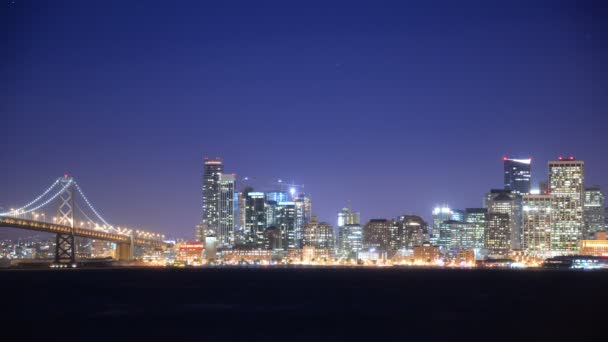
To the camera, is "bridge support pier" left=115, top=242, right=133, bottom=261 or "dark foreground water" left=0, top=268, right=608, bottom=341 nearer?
"dark foreground water" left=0, top=268, right=608, bottom=341

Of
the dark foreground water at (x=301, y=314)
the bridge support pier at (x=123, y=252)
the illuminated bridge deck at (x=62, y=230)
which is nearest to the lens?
the dark foreground water at (x=301, y=314)

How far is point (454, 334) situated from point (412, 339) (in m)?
3.22

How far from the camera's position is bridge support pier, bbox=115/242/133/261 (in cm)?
17738

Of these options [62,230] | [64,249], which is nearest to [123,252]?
[64,249]

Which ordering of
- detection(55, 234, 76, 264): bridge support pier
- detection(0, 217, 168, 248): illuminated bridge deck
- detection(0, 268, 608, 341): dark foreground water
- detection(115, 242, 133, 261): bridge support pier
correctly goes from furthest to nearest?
detection(115, 242, 133, 261): bridge support pier → detection(55, 234, 76, 264): bridge support pier → detection(0, 217, 168, 248): illuminated bridge deck → detection(0, 268, 608, 341): dark foreground water

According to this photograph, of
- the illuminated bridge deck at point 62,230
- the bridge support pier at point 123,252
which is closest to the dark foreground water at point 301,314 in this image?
the illuminated bridge deck at point 62,230

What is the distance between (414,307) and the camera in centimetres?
7575

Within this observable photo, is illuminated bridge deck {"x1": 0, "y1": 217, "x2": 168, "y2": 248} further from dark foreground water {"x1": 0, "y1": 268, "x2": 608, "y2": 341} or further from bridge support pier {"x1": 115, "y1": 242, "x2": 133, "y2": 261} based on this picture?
dark foreground water {"x1": 0, "y1": 268, "x2": 608, "y2": 341}

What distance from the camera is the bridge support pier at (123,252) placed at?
582 ft

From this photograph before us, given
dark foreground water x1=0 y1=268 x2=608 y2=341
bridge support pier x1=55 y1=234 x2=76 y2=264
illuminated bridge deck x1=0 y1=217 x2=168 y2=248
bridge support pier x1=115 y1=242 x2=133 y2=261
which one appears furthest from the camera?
bridge support pier x1=115 y1=242 x2=133 y2=261

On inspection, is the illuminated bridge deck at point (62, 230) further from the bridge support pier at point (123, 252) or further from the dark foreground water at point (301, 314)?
the dark foreground water at point (301, 314)

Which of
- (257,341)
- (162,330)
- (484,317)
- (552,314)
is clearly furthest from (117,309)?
(552,314)

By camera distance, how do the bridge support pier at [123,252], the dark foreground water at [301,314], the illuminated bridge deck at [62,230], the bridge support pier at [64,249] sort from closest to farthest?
the dark foreground water at [301,314] < the illuminated bridge deck at [62,230] < the bridge support pier at [64,249] < the bridge support pier at [123,252]

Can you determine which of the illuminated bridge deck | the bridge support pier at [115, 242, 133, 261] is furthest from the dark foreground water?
the bridge support pier at [115, 242, 133, 261]
